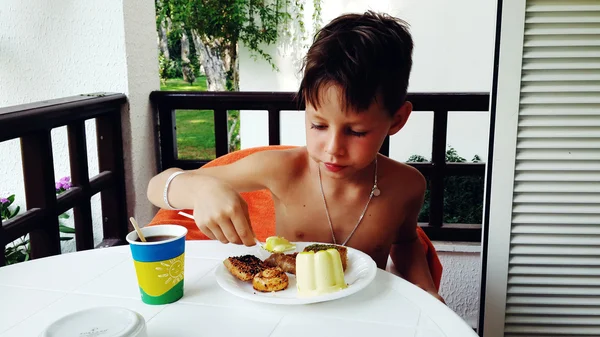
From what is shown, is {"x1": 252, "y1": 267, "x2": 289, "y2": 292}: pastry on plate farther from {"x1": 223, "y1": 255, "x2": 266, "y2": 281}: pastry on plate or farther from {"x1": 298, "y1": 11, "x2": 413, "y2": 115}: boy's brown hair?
{"x1": 298, "y1": 11, "x2": 413, "y2": 115}: boy's brown hair

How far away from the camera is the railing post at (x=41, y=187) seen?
1.65 meters

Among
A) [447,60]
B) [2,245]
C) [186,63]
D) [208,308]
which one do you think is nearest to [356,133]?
[208,308]

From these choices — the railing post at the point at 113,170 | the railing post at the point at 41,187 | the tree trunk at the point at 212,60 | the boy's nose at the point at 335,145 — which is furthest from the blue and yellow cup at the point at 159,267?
the tree trunk at the point at 212,60

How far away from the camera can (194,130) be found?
8.41m

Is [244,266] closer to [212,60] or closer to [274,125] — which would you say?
[274,125]

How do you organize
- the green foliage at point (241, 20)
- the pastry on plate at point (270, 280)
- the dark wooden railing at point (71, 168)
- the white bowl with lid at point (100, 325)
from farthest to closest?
the green foliage at point (241, 20) < the dark wooden railing at point (71, 168) < the pastry on plate at point (270, 280) < the white bowl with lid at point (100, 325)

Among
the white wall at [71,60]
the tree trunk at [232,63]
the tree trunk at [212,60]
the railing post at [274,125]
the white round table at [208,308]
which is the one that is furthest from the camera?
the tree trunk at [212,60]

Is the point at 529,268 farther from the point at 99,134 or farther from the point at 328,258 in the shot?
the point at 99,134

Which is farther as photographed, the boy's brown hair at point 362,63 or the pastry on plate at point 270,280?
the boy's brown hair at point 362,63

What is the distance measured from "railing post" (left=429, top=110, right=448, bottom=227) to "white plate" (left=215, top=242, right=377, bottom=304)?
4.42 feet

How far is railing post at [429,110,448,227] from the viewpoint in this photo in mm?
2250

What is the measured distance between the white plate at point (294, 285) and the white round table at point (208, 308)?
0.08 ft

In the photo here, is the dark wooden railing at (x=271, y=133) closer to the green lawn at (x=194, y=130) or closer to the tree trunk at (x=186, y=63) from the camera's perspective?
the green lawn at (x=194, y=130)

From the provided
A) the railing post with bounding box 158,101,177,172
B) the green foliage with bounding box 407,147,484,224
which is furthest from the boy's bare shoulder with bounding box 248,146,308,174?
the green foliage with bounding box 407,147,484,224
